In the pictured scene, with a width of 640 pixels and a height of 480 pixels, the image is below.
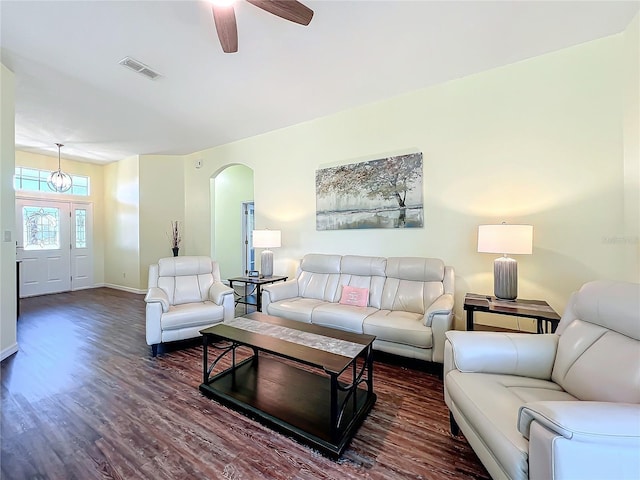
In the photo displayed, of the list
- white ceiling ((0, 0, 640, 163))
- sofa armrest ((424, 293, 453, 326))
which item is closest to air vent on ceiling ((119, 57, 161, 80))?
white ceiling ((0, 0, 640, 163))

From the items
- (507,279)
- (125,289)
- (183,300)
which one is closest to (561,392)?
(507,279)

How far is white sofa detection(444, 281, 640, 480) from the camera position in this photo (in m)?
0.89

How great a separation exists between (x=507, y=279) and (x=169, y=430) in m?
2.86

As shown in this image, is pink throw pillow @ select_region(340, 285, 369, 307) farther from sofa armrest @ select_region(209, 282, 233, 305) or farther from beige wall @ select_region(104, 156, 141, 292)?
beige wall @ select_region(104, 156, 141, 292)

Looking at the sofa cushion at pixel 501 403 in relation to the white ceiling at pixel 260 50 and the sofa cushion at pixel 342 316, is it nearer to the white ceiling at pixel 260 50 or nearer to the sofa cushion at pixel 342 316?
the sofa cushion at pixel 342 316

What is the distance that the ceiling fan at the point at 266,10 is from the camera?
5.58 ft

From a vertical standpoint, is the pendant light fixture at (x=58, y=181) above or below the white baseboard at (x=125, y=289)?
above

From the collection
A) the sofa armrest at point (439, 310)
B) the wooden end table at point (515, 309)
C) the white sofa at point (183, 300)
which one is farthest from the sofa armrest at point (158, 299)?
the wooden end table at point (515, 309)

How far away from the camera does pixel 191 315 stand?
9.58 ft

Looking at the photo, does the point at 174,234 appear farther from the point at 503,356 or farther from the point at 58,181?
the point at 503,356

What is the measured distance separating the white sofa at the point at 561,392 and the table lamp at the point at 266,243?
2.78m

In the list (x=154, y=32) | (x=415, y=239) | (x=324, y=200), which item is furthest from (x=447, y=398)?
(x=154, y=32)

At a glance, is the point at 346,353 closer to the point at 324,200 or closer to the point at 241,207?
the point at 324,200

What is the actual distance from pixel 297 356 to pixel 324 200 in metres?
2.59
